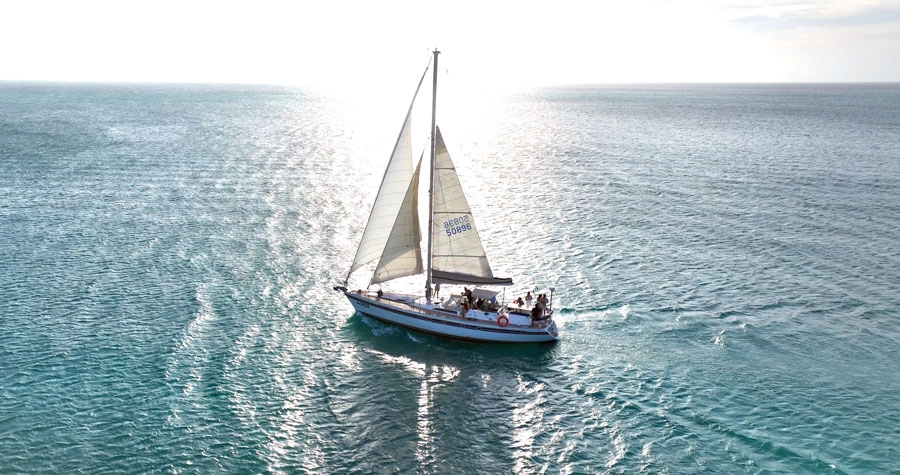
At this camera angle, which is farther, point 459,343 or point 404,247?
point 404,247

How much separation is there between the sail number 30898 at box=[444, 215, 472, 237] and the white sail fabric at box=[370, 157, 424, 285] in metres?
2.61

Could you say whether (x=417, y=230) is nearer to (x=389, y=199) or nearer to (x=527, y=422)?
(x=389, y=199)

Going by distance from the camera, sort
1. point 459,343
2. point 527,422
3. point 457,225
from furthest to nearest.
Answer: point 457,225
point 459,343
point 527,422

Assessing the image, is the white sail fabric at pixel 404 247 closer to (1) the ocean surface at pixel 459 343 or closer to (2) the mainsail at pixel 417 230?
(2) the mainsail at pixel 417 230

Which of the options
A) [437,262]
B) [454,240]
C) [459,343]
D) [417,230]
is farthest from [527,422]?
[417,230]

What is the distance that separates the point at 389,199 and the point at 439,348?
12.1 m

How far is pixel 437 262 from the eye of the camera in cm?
5259

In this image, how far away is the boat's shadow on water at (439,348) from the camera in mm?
47719

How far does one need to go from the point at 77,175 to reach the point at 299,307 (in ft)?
242

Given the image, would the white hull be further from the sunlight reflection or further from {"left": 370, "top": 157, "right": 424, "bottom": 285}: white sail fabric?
the sunlight reflection

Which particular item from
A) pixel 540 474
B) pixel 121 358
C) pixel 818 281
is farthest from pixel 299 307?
pixel 818 281

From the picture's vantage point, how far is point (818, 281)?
61.5 m

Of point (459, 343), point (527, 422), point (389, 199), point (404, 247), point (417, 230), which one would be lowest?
point (527, 422)

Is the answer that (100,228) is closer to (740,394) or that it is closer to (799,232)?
(740,394)
